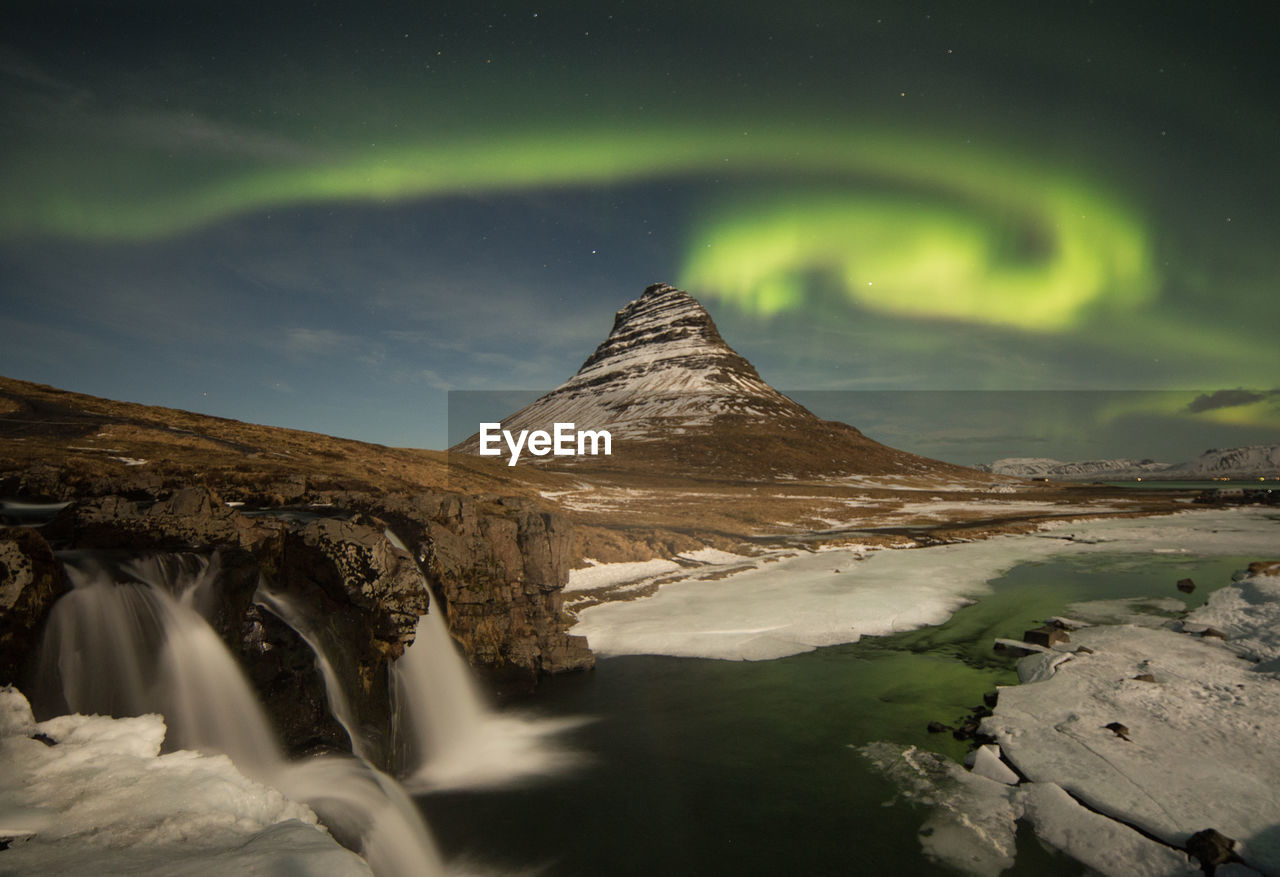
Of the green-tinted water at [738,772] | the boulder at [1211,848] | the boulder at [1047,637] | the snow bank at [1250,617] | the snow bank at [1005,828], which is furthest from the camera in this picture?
the boulder at [1047,637]

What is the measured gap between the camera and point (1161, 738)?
486 inches

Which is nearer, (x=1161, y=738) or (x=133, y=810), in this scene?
(x=133, y=810)

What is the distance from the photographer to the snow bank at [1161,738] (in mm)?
9734

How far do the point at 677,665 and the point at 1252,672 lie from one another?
15.6 m

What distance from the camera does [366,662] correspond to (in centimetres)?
1294

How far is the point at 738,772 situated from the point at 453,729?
7311 mm

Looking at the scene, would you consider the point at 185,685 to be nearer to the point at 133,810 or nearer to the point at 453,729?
the point at 133,810

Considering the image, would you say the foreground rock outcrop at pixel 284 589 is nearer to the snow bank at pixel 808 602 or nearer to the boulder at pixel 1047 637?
the snow bank at pixel 808 602

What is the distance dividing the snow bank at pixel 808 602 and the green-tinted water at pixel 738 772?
1306 mm

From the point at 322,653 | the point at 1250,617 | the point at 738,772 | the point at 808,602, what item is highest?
the point at 322,653

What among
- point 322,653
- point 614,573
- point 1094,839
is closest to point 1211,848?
point 1094,839

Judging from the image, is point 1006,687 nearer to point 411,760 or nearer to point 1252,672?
point 1252,672

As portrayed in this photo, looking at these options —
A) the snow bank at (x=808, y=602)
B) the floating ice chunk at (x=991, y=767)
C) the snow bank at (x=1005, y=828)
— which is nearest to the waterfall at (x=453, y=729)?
the snow bank at (x=808, y=602)

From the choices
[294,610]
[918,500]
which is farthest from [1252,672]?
[918,500]
